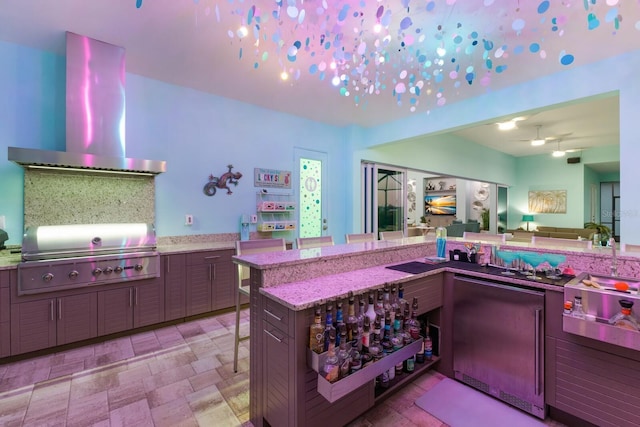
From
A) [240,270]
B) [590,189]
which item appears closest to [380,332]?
[240,270]

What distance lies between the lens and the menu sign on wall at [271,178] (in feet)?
13.0

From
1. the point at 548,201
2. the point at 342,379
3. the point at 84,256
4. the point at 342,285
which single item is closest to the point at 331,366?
the point at 342,379

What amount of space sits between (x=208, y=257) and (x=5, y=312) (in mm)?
1572

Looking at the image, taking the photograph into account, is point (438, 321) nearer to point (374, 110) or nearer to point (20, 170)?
point (374, 110)

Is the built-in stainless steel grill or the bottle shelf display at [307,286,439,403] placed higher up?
the built-in stainless steel grill

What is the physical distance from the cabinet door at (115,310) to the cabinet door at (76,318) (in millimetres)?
47

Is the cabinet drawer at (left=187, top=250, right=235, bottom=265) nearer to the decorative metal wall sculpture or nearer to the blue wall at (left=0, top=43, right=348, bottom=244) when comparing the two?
the blue wall at (left=0, top=43, right=348, bottom=244)

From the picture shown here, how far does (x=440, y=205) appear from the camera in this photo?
30.5ft

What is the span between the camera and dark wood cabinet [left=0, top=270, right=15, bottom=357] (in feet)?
7.07

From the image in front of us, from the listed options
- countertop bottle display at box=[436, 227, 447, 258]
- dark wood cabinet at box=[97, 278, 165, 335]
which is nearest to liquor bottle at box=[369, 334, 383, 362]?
countertop bottle display at box=[436, 227, 447, 258]

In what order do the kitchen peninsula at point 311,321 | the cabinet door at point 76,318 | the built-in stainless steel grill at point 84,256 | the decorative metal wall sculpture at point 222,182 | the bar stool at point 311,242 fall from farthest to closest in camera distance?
the decorative metal wall sculpture at point 222,182
the bar stool at point 311,242
the cabinet door at point 76,318
the built-in stainless steel grill at point 84,256
the kitchen peninsula at point 311,321

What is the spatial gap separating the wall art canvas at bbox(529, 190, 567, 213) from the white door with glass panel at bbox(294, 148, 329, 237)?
24.3ft

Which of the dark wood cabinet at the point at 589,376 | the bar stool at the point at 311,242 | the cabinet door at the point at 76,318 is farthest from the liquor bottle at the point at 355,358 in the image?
the cabinet door at the point at 76,318

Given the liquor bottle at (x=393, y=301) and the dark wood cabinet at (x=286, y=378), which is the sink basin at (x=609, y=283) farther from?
the dark wood cabinet at (x=286, y=378)
